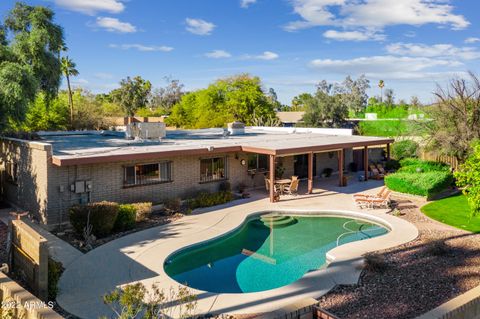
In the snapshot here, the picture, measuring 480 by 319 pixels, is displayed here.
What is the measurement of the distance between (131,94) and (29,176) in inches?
2660

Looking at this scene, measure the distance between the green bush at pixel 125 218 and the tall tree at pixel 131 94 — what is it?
6617 cm

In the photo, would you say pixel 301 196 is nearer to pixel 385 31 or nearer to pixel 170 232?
pixel 170 232

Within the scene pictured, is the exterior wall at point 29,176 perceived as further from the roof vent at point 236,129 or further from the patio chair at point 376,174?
the patio chair at point 376,174

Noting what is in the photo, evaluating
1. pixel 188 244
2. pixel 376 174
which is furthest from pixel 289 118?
pixel 188 244

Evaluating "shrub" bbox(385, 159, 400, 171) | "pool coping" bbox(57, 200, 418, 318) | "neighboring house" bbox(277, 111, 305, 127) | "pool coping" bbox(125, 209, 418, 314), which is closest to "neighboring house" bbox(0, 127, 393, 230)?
"pool coping" bbox(57, 200, 418, 318)

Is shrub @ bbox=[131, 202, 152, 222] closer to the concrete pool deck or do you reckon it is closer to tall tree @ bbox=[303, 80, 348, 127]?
the concrete pool deck

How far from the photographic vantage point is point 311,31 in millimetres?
46969

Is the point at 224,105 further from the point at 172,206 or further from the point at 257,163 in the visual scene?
the point at 172,206

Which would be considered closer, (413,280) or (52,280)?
(52,280)

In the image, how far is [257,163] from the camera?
21.8m

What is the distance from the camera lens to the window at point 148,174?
16.3 metres

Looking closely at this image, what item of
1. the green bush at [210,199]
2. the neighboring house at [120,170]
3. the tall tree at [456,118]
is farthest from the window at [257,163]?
the tall tree at [456,118]

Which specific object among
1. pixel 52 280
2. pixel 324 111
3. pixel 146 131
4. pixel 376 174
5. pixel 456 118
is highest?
pixel 324 111

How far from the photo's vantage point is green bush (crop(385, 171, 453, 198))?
18844 mm
